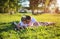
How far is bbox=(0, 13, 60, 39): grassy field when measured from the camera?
6.26 feet

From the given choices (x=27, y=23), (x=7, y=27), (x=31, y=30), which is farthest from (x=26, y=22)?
(x=7, y=27)

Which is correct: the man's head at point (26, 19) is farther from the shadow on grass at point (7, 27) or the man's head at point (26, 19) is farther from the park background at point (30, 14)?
the shadow on grass at point (7, 27)

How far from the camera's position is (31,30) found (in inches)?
76.2

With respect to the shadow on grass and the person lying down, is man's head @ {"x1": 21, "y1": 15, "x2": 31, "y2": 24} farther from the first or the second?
the shadow on grass

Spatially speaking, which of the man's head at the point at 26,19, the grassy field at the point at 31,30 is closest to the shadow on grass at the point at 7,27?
the grassy field at the point at 31,30

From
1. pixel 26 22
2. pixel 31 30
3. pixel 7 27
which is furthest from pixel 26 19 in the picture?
pixel 7 27

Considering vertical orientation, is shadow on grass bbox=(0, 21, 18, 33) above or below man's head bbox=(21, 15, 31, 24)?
below

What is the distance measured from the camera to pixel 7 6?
1985mm

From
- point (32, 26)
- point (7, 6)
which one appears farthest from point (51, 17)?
point (7, 6)

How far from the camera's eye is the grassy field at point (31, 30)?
1.91 metres

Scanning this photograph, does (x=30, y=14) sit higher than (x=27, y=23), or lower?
higher

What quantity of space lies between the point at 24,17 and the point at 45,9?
0.95 ft

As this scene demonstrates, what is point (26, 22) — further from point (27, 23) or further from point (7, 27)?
point (7, 27)

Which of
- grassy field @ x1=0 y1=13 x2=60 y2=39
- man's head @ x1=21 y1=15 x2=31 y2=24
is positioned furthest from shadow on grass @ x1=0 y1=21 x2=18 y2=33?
man's head @ x1=21 y1=15 x2=31 y2=24
